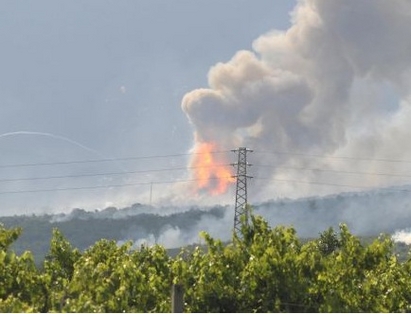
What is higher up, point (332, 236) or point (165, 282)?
point (332, 236)

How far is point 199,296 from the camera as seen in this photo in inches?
1902

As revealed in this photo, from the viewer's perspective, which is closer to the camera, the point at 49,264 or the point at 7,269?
the point at 7,269

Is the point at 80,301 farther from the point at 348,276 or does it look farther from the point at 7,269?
the point at 348,276

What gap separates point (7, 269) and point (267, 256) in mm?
16656

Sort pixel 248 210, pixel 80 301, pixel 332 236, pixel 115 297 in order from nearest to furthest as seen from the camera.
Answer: pixel 80 301 → pixel 115 297 → pixel 248 210 → pixel 332 236

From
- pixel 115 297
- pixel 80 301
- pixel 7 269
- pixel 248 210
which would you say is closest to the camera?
pixel 80 301

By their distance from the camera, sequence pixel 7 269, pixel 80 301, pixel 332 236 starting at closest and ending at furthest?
pixel 80 301
pixel 7 269
pixel 332 236

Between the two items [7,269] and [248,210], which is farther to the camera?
[248,210]

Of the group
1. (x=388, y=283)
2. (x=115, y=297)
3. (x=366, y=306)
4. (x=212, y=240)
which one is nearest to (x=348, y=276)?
(x=366, y=306)

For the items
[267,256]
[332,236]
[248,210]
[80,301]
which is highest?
[332,236]

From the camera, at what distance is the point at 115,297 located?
42219mm

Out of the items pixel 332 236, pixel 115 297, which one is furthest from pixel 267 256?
pixel 332 236

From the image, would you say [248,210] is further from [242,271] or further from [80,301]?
[80,301]

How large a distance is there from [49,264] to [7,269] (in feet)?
37.4
